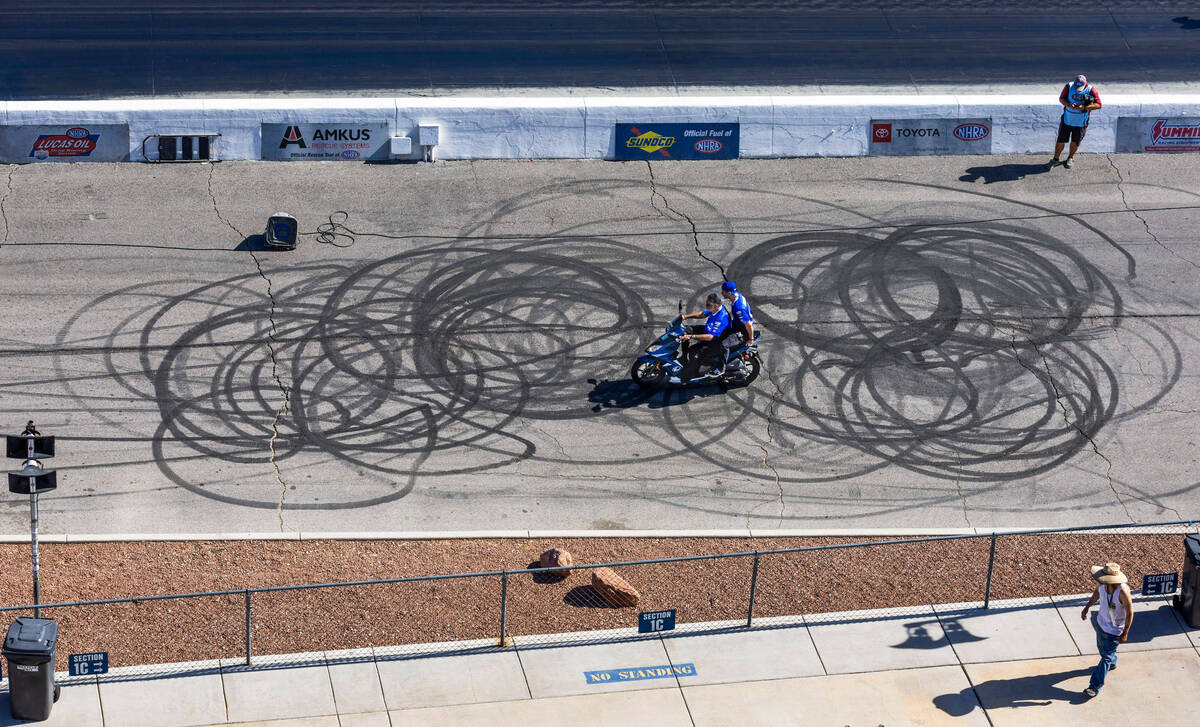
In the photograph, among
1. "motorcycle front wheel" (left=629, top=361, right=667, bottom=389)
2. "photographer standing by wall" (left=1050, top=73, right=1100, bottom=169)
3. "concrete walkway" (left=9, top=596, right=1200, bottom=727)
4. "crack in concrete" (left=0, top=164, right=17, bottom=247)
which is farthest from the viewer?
"photographer standing by wall" (left=1050, top=73, right=1100, bottom=169)

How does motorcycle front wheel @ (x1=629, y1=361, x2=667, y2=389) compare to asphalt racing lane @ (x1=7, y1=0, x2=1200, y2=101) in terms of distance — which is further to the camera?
asphalt racing lane @ (x1=7, y1=0, x2=1200, y2=101)

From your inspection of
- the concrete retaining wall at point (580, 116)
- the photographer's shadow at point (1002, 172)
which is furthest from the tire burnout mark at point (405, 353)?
the photographer's shadow at point (1002, 172)

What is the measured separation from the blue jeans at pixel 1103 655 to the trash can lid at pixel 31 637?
38.4ft

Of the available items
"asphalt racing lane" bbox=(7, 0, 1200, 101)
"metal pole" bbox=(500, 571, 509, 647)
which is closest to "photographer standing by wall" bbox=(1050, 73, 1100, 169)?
"asphalt racing lane" bbox=(7, 0, 1200, 101)

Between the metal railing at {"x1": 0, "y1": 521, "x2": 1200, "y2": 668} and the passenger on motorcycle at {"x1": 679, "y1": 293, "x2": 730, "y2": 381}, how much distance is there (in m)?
4.30

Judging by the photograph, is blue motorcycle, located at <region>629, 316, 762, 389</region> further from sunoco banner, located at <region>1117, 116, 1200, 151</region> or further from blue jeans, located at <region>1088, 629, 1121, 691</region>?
sunoco banner, located at <region>1117, 116, 1200, 151</region>

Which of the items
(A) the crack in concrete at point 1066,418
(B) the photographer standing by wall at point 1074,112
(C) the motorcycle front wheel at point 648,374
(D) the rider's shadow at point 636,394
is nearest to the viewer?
(A) the crack in concrete at point 1066,418

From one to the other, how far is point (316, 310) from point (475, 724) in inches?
387

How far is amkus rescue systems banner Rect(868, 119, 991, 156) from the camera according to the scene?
29.9 meters

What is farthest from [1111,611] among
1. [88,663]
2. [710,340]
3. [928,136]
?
[928,136]

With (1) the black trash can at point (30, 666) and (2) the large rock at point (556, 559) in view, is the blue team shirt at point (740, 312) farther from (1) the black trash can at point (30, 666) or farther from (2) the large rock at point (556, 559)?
(1) the black trash can at point (30, 666)

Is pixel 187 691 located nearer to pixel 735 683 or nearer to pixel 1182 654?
pixel 735 683

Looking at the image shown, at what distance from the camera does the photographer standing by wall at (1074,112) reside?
95.2 ft

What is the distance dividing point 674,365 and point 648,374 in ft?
1.40
